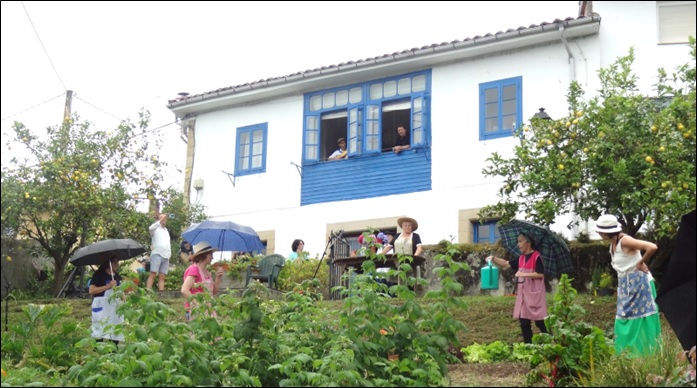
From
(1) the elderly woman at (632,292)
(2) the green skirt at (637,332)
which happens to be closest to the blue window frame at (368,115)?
(1) the elderly woman at (632,292)

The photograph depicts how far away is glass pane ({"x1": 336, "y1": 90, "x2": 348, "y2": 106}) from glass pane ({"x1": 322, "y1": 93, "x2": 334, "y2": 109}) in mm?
128

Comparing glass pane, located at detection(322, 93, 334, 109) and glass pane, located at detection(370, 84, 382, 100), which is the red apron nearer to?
glass pane, located at detection(370, 84, 382, 100)

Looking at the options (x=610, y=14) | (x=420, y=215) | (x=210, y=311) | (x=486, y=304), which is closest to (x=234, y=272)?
(x=420, y=215)

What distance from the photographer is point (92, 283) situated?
35.1ft

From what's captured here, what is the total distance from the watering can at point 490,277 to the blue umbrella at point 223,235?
12.6 feet

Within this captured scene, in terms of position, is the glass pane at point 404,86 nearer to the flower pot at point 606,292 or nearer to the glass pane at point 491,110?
the glass pane at point 491,110

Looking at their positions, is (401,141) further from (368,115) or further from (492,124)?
(492,124)

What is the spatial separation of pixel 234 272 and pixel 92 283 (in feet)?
19.1

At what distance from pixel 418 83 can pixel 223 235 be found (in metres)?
4.98

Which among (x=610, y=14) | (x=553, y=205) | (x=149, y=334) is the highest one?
(x=610, y=14)

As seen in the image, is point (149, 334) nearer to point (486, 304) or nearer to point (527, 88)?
point (486, 304)

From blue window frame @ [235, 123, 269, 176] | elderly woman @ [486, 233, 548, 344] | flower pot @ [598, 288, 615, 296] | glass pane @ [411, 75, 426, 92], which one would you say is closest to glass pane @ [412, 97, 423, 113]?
glass pane @ [411, 75, 426, 92]

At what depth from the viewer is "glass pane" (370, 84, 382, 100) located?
64.0 feet

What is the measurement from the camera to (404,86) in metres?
19.3
